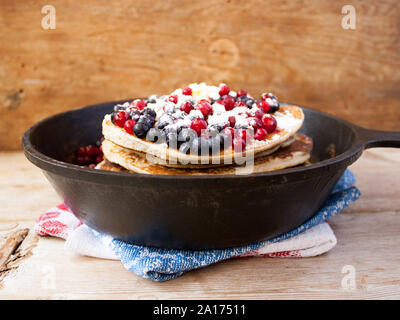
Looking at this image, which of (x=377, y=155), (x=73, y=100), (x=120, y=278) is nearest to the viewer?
(x=120, y=278)

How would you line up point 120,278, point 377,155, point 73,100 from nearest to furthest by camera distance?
point 120,278, point 377,155, point 73,100

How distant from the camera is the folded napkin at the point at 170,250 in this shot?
987 mm

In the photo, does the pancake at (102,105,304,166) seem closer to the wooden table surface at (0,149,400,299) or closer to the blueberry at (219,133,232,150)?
the blueberry at (219,133,232,150)

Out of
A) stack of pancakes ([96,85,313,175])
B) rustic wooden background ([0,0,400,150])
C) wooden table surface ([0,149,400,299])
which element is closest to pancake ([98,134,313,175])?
stack of pancakes ([96,85,313,175])

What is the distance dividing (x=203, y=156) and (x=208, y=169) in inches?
2.7

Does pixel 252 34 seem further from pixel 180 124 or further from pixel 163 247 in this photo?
pixel 163 247

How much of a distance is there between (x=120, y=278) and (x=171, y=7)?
1.35 metres

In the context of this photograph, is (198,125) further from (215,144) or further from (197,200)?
(197,200)

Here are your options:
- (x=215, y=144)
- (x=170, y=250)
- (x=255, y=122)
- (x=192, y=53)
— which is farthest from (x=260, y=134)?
(x=192, y=53)

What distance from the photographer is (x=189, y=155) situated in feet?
3.35

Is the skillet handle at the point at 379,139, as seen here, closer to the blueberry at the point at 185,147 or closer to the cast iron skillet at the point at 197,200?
the cast iron skillet at the point at 197,200

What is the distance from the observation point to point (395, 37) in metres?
2.02

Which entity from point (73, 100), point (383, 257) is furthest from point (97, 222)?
point (73, 100)

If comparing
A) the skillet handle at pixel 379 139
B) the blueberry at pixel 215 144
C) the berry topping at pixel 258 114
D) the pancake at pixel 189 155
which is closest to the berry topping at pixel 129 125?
the pancake at pixel 189 155
